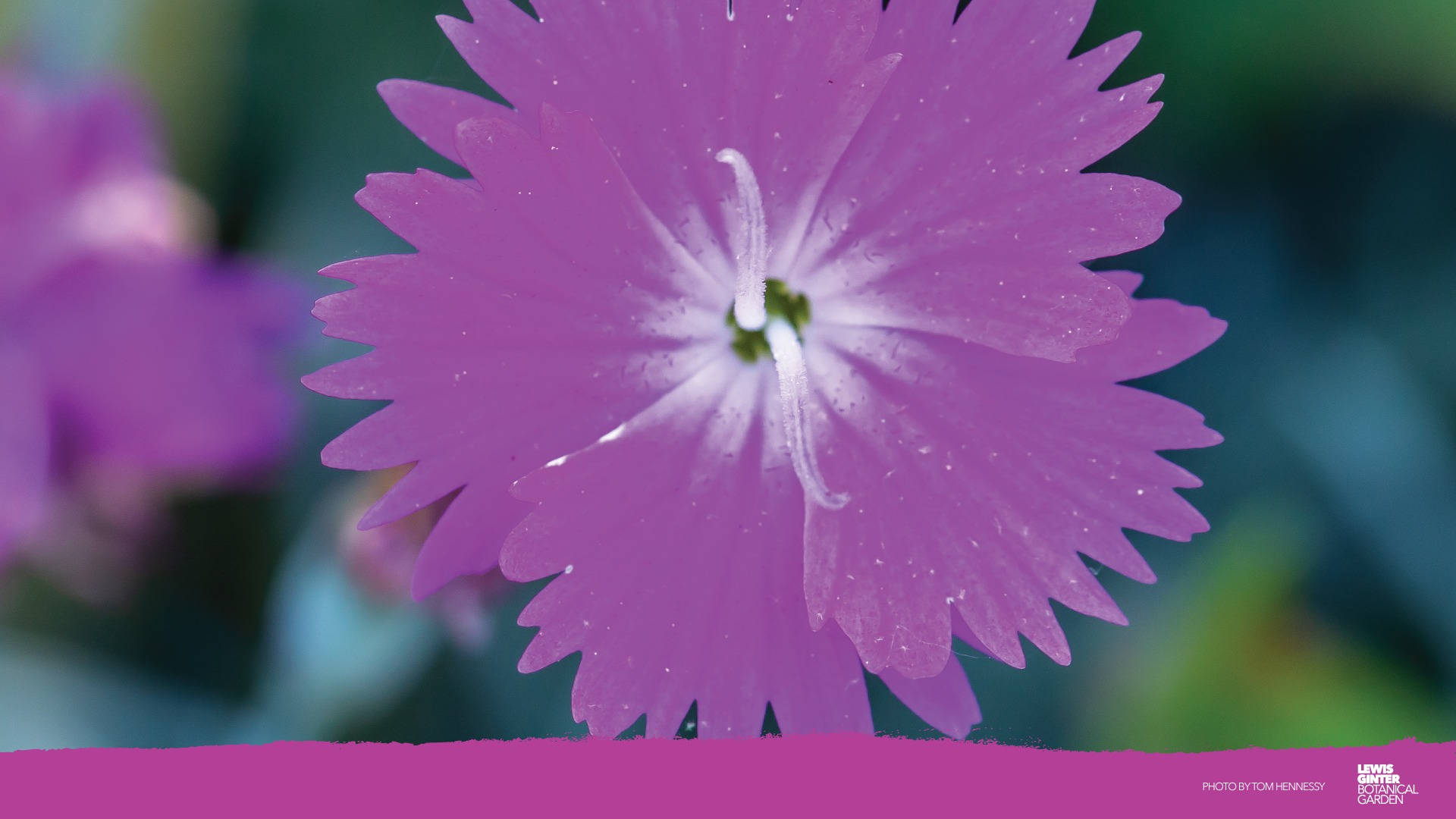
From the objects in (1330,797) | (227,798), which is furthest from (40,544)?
(1330,797)

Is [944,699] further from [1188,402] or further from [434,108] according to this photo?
[1188,402]

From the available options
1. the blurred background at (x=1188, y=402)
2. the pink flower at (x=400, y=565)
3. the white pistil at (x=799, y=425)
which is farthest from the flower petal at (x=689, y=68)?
the blurred background at (x=1188, y=402)

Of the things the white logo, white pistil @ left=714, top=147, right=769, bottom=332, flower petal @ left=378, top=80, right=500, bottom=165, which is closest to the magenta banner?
the white logo

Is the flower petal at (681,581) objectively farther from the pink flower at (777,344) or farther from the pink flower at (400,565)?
the pink flower at (400,565)

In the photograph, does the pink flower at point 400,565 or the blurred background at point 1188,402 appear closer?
the pink flower at point 400,565

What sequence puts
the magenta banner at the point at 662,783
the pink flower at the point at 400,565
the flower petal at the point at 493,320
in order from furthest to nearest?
the pink flower at the point at 400,565
the magenta banner at the point at 662,783
the flower petal at the point at 493,320

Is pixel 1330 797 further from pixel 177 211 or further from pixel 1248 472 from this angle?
pixel 177 211
